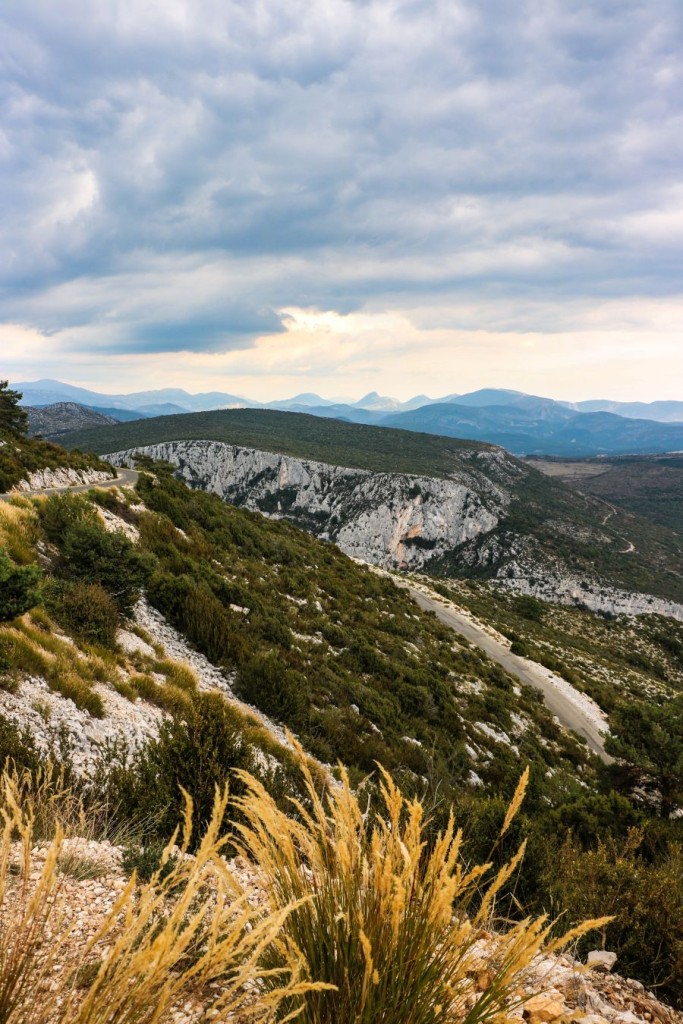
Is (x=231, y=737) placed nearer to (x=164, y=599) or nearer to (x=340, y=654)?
(x=164, y=599)

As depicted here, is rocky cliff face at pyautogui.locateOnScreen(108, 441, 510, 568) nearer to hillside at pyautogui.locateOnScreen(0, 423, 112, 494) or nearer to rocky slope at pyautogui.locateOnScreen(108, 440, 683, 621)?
rocky slope at pyautogui.locateOnScreen(108, 440, 683, 621)

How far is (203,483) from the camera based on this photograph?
3767 inches

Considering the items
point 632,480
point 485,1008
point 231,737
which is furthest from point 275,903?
point 632,480

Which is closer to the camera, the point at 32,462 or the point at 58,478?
the point at 32,462

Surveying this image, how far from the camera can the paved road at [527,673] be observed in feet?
62.9

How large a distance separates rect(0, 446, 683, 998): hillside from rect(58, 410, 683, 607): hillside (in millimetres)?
54650

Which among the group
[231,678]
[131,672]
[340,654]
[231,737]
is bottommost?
[340,654]

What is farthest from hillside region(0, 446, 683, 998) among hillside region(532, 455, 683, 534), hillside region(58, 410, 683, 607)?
hillside region(532, 455, 683, 534)

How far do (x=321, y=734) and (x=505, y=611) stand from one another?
3746 centimetres

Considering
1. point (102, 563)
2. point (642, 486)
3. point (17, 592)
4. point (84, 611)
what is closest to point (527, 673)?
point (102, 563)

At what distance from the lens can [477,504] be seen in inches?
3386

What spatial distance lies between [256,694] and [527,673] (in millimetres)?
19953

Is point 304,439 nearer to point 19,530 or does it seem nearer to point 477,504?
point 477,504

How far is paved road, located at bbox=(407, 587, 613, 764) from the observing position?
19.2m
